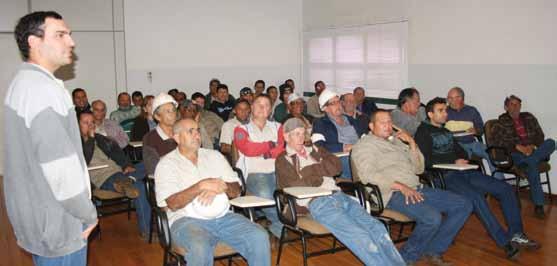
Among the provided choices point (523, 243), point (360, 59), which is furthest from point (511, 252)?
point (360, 59)

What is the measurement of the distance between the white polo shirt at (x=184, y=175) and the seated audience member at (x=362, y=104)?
4922 millimetres

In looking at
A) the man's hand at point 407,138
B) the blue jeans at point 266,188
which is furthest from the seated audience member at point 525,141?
the blue jeans at point 266,188

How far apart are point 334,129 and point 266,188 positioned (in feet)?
3.63

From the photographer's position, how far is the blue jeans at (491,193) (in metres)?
4.27

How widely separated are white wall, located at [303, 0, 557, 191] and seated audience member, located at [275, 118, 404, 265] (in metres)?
3.74

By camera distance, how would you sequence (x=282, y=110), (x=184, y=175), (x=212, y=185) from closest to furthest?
1. (x=212, y=185)
2. (x=184, y=175)
3. (x=282, y=110)

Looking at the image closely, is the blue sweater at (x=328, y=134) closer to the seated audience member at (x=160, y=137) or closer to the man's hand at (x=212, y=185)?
the seated audience member at (x=160, y=137)

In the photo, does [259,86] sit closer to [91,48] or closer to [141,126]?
[91,48]

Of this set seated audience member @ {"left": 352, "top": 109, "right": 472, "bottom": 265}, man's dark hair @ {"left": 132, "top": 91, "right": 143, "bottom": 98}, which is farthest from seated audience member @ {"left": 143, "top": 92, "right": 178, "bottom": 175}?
man's dark hair @ {"left": 132, "top": 91, "right": 143, "bottom": 98}

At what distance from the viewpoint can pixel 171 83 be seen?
975 centimetres

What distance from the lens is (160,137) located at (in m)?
4.44

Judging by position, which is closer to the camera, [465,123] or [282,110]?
[465,123]

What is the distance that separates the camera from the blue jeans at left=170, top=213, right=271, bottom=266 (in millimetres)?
2998

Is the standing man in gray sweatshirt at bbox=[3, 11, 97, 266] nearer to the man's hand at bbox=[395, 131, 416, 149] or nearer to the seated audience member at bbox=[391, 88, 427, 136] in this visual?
the man's hand at bbox=[395, 131, 416, 149]
